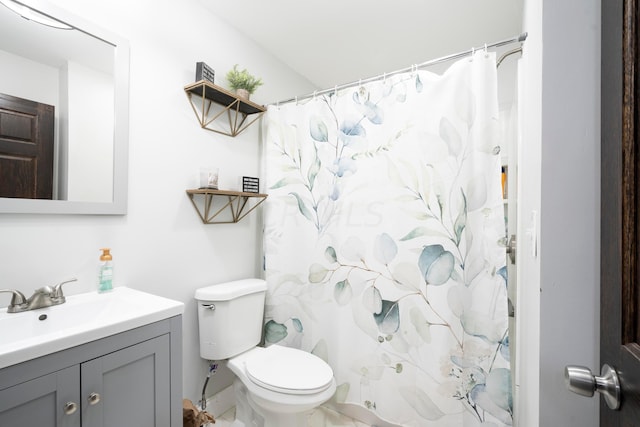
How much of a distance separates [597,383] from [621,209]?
293 mm

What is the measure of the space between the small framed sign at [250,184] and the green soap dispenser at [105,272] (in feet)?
2.57

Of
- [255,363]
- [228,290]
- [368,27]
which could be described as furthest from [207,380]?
[368,27]

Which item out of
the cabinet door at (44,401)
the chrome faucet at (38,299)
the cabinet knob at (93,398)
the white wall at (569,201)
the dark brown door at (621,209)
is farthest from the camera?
the chrome faucet at (38,299)

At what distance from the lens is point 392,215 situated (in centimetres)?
152

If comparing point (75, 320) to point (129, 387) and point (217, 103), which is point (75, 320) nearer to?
point (129, 387)

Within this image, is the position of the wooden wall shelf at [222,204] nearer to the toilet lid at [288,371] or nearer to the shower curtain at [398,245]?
the shower curtain at [398,245]

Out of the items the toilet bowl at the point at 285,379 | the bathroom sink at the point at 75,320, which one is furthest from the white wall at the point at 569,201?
the bathroom sink at the point at 75,320

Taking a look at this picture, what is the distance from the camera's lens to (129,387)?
37.2 inches

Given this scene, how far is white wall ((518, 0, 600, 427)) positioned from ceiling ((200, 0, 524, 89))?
1232mm

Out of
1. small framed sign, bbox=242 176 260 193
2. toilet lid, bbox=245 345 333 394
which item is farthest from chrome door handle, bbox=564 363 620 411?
small framed sign, bbox=242 176 260 193

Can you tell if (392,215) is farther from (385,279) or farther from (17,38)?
(17,38)

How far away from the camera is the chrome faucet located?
1014 mm

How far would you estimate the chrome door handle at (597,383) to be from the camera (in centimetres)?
46

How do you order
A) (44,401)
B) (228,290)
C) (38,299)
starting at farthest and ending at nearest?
(228,290), (38,299), (44,401)
